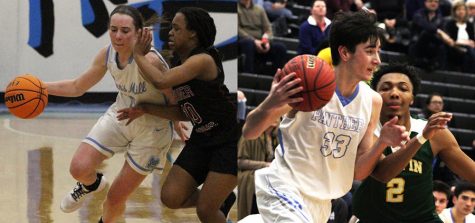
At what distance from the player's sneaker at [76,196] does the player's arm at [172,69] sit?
0.94 metres

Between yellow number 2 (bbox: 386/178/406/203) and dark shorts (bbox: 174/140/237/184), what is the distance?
4.19 feet

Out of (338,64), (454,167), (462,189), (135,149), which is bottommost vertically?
(462,189)

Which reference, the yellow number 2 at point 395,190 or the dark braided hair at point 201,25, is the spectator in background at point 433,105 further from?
the yellow number 2 at point 395,190

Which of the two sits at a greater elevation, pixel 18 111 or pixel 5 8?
pixel 5 8

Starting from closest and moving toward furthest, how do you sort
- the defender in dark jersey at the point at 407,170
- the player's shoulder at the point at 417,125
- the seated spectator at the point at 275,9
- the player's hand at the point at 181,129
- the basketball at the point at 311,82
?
the basketball at the point at 311,82 → the defender in dark jersey at the point at 407,170 → the player's shoulder at the point at 417,125 → the player's hand at the point at 181,129 → the seated spectator at the point at 275,9

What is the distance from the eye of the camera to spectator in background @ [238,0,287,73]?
10.8m

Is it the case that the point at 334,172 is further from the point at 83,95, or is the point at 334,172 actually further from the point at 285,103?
the point at 83,95

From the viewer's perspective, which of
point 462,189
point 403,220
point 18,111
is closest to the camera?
point 403,220

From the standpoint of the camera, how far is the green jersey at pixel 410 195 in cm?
529

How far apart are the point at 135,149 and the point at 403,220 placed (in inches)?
80.5

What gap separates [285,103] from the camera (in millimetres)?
4289

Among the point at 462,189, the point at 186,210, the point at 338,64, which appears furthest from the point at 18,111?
the point at 462,189

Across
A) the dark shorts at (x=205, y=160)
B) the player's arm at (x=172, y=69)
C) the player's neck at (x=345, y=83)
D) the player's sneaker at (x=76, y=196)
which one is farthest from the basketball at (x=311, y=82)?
the player's sneaker at (x=76, y=196)

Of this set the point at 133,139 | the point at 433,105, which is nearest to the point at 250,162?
the point at 133,139
